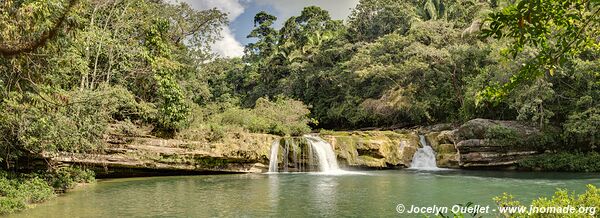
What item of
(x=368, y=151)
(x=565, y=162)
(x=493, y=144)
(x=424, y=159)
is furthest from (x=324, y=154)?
(x=565, y=162)

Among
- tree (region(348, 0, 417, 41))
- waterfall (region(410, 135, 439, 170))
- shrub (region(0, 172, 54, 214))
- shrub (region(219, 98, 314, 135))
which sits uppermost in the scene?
tree (region(348, 0, 417, 41))

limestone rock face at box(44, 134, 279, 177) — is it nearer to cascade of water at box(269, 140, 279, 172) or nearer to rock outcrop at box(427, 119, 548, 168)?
cascade of water at box(269, 140, 279, 172)

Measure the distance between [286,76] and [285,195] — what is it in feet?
87.8

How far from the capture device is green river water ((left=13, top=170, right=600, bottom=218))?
974 centimetres

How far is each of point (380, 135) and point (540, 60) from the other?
63.5 ft

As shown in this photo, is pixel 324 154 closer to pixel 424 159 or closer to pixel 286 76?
pixel 424 159

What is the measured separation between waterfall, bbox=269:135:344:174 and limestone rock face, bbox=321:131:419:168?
2.26ft

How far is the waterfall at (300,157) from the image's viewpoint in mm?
20641

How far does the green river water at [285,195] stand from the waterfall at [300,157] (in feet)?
11.3

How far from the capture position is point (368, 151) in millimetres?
21375

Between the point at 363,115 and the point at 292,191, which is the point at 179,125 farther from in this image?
the point at 363,115

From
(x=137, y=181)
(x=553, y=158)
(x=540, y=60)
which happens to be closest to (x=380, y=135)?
(x=553, y=158)

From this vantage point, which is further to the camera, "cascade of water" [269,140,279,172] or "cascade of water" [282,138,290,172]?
"cascade of water" [282,138,290,172]

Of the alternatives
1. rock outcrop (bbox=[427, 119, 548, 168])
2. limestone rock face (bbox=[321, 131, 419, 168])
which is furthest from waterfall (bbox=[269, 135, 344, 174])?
rock outcrop (bbox=[427, 119, 548, 168])
